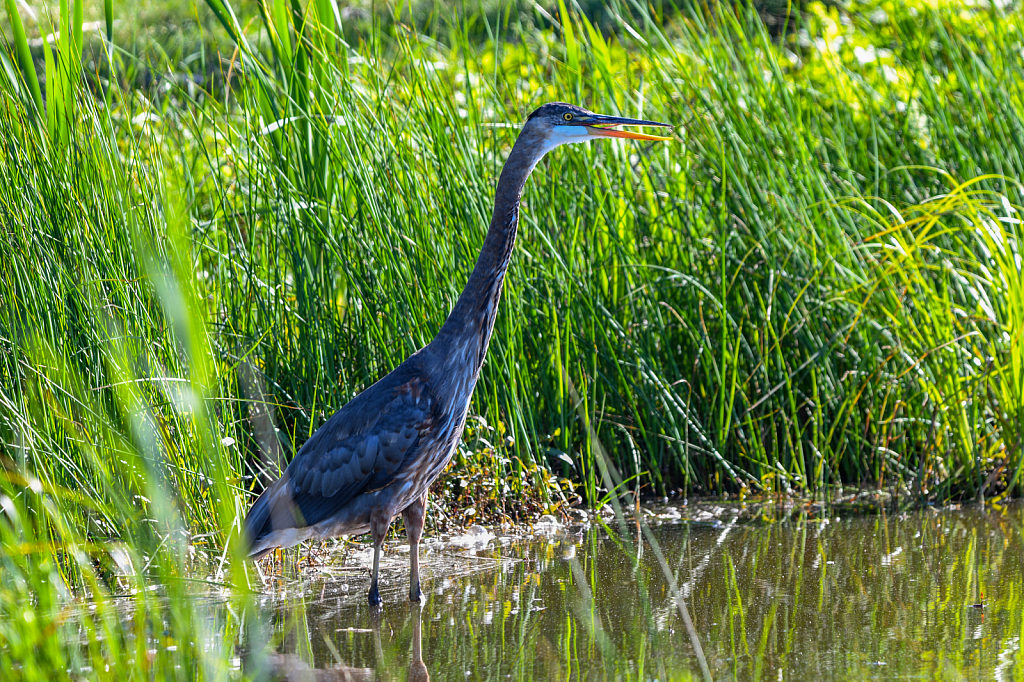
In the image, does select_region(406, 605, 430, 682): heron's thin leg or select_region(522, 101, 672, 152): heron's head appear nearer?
select_region(406, 605, 430, 682): heron's thin leg

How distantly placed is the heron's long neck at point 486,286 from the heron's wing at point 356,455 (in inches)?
6.2

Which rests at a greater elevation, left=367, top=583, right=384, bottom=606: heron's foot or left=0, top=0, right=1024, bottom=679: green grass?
left=0, top=0, right=1024, bottom=679: green grass

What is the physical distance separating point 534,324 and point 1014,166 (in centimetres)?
225

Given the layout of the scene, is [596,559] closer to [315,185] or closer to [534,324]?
[534,324]

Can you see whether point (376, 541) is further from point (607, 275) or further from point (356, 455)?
point (607, 275)

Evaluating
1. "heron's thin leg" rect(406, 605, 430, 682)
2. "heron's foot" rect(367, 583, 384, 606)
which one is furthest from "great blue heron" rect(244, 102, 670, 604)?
"heron's thin leg" rect(406, 605, 430, 682)

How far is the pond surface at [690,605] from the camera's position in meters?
2.58

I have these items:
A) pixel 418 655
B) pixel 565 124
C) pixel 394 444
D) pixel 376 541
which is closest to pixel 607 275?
pixel 565 124

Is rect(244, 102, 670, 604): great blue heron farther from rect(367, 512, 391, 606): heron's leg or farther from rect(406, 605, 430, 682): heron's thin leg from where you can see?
rect(406, 605, 430, 682): heron's thin leg

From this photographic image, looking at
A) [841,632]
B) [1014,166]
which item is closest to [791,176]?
[1014,166]

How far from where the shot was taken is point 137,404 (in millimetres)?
2859

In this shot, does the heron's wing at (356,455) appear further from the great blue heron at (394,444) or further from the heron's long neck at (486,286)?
the heron's long neck at (486,286)

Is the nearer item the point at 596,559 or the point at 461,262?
the point at 596,559

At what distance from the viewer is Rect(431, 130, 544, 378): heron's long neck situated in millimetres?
3301
